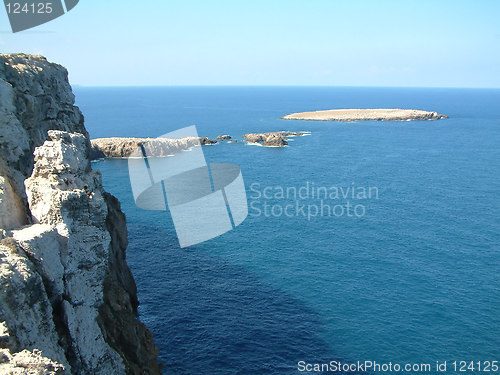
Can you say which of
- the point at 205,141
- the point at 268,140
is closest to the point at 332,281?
the point at 268,140

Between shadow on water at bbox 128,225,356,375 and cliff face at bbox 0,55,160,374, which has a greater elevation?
cliff face at bbox 0,55,160,374

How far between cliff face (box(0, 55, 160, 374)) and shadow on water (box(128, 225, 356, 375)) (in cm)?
640

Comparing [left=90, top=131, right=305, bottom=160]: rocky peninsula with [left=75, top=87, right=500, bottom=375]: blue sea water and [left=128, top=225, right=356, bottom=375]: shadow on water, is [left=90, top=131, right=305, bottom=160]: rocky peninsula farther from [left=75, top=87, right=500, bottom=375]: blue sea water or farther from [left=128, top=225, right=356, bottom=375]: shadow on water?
[left=128, top=225, right=356, bottom=375]: shadow on water

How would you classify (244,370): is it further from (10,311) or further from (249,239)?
(249,239)

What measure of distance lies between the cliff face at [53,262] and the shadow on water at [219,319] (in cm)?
640

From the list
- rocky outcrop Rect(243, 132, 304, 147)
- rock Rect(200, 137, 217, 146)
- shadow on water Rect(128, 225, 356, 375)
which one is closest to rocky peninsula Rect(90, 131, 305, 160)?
rock Rect(200, 137, 217, 146)

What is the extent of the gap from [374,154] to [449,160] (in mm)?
20554

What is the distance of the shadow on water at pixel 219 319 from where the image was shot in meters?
38.5

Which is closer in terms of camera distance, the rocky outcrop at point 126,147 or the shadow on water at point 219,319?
the shadow on water at point 219,319

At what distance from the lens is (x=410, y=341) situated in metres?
41.7

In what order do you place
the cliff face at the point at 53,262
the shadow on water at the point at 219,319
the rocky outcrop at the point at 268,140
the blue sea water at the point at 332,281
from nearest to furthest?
the cliff face at the point at 53,262, the shadow on water at the point at 219,319, the blue sea water at the point at 332,281, the rocky outcrop at the point at 268,140

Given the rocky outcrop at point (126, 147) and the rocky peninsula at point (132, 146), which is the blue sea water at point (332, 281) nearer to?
the rocky outcrop at point (126, 147)

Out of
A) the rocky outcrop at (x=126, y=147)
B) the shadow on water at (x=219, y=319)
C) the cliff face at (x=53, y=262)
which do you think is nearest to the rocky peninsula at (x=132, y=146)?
the rocky outcrop at (x=126, y=147)

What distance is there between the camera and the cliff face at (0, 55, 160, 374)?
18016 millimetres
